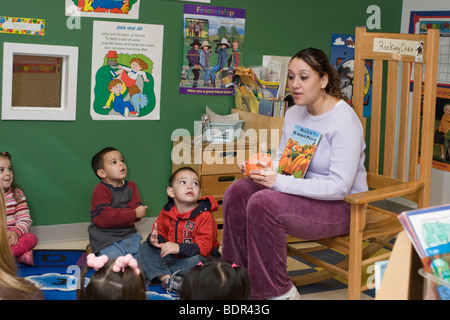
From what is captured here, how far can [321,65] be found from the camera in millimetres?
2387

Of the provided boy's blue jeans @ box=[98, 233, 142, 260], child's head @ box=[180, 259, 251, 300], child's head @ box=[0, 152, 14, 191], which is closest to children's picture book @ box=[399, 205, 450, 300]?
child's head @ box=[180, 259, 251, 300]

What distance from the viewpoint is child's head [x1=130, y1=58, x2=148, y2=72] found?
10.6 feet

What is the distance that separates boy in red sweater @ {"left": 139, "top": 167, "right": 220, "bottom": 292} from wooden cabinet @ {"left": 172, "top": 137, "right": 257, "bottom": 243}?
1.17 ft

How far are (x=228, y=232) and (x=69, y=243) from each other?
1.17m

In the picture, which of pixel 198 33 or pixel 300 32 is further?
pixel 300 32

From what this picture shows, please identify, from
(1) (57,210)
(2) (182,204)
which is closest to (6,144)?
(1) (57,210)

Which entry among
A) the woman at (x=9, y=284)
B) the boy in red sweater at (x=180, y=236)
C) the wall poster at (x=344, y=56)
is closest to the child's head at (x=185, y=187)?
the boy in red sweater at (x=180, y=236)

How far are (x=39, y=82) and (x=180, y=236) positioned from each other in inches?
45.5

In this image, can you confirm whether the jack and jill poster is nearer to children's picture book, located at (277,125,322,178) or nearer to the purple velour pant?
children's picture book, located at (277,125,322,178)

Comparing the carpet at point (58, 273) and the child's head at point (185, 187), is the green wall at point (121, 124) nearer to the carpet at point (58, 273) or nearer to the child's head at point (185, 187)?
the carpet at point (58, 273)

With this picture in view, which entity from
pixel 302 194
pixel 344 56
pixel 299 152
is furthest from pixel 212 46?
pixel 302 194

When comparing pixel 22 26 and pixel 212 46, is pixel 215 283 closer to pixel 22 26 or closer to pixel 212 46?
pixel 22 26

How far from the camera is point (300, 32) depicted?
3.66 meters

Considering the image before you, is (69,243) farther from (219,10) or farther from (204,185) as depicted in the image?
(219,10)
